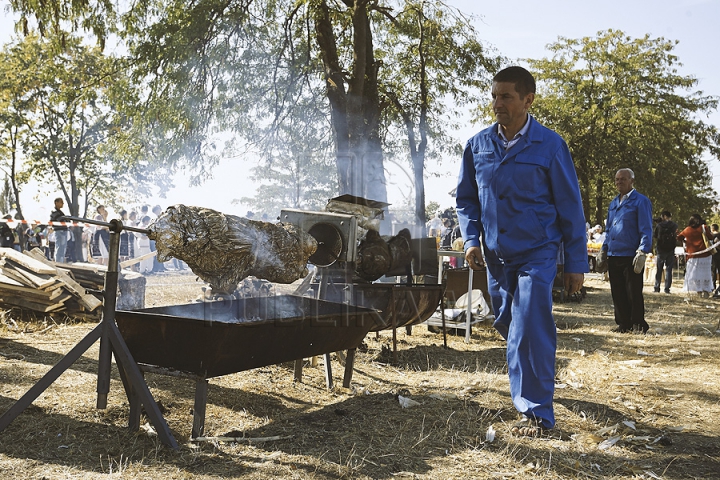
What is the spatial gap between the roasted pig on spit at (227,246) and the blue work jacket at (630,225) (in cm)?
525

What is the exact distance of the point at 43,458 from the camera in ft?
10.8

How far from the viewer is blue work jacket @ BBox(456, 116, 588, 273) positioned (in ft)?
12.6

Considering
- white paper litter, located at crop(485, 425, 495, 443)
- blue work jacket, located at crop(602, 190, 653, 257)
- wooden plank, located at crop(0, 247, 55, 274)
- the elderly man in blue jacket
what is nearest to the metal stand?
white paper litter, located at crop(485, 425, 495, 443)

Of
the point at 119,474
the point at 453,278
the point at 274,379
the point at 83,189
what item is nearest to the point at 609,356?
the point at 453,278

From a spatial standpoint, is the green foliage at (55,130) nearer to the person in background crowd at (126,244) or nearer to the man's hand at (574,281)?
the person in background crowd at (126,244)

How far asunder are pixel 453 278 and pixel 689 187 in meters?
28.6

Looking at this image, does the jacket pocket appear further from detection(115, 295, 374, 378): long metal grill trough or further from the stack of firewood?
the stack of firewood

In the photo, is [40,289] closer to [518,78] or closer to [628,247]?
[518,78]

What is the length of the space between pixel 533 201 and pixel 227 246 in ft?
6.53

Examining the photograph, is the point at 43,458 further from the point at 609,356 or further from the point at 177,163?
the point at 177,163

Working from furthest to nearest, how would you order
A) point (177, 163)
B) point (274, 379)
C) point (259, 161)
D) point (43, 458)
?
1. point (259, 161)
2. point (177, 163)
3. point (274, 379)
4. point (43, 458)

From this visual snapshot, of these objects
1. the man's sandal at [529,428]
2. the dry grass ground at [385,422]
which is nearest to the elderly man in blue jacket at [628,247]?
the dry grass ground at [385,422]

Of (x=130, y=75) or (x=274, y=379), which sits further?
(x=130, y=75)

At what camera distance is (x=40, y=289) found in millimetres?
7586
